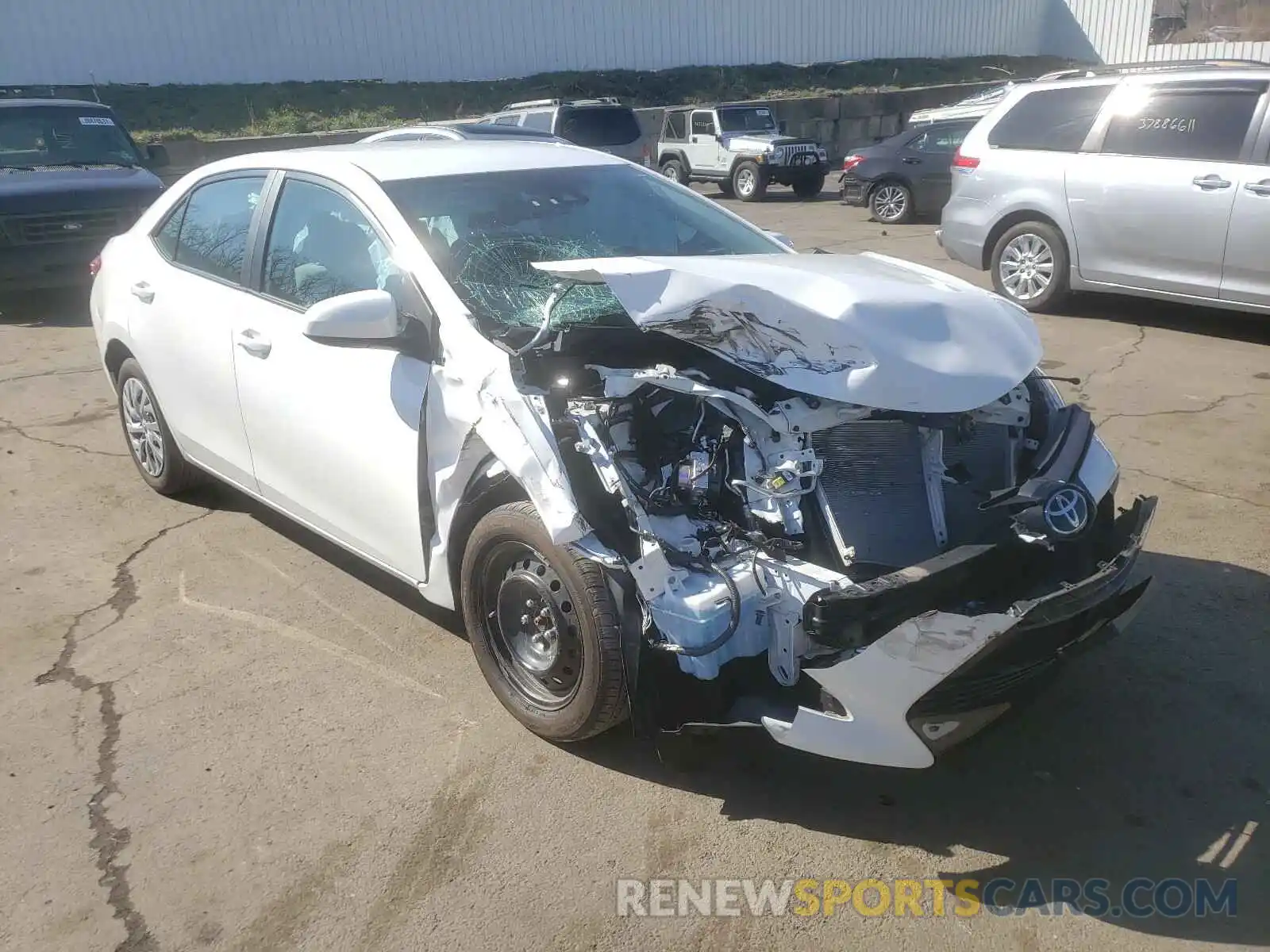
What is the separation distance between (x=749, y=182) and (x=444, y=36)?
10.7 m

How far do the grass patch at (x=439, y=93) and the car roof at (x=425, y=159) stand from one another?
17581 millimetres

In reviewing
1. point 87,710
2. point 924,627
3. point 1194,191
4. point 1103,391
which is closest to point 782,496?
point 924,627

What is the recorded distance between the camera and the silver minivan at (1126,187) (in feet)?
23.9

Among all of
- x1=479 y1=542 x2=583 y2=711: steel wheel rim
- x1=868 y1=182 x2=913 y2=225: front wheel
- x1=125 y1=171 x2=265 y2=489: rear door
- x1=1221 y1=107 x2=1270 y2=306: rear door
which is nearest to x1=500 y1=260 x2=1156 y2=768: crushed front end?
x1=479 y1=542 x2=583 y2=711: steel wheel rim

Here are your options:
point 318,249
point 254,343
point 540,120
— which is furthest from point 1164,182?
point 540,120

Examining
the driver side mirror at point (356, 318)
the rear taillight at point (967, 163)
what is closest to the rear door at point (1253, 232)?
the rear taillight at point (967, 163)

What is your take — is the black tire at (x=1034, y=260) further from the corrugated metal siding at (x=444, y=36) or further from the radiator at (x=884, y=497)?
the corrugated metal siding at (x=444, y=36)

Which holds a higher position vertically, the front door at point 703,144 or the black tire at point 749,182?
the front door at point 703,144

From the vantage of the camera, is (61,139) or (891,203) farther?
(891,203)

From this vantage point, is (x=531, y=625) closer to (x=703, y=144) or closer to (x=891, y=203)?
(x=891, y=203)

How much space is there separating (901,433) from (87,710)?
9.59 feet

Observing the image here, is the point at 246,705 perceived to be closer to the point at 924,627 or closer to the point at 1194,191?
the point at 924,627

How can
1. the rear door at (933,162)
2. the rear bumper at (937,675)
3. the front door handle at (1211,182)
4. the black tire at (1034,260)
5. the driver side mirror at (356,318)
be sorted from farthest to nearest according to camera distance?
the rear door at (933,162) → the black tire at (1034,260) → the front door handle at (1211,182) → the driver side mirror at (356,318) → the rear bumper at (937,675)

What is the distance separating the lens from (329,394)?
3.77m
